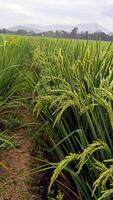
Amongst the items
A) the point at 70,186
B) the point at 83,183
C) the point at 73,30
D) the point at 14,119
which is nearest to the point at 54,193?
the point at 70,186

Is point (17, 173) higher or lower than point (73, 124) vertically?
lower

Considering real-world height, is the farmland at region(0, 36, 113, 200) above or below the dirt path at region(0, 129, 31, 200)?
above

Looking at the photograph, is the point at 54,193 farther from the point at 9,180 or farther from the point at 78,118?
the point at 78,118

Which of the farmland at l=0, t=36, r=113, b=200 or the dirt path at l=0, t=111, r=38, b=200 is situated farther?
the dirt path at l=0, t=111, r=38, b=200

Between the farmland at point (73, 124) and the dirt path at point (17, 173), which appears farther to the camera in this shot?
the dirt path at point (17, 173)

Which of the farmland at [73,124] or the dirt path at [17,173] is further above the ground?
the farmland at [73,124]

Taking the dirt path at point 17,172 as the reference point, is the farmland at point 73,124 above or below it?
above

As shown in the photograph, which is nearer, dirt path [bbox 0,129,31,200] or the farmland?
the farmland

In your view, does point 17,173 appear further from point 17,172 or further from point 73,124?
point 73,124

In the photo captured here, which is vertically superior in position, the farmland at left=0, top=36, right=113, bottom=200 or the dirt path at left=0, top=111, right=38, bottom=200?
the farmland at left=0, top=36, right=113, bottom=200

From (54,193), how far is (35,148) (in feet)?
1.77

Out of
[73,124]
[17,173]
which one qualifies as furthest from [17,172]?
[73,124]

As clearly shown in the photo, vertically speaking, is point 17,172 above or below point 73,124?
below

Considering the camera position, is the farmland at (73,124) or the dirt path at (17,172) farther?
the dirt path at (17,172)
